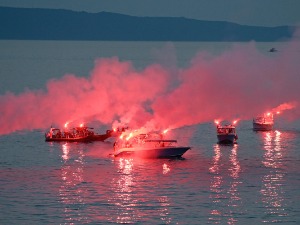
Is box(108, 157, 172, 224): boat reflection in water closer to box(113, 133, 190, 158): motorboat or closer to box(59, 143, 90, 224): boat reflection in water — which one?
box(59, 143, 90, 224): boat reflection in water

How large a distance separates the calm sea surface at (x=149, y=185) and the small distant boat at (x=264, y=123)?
15548 millimetres

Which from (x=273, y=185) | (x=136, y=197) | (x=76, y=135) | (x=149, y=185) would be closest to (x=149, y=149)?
(x=149, y=185)

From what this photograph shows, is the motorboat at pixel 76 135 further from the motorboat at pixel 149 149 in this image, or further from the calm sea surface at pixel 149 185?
the motorboat at pixel 149 149

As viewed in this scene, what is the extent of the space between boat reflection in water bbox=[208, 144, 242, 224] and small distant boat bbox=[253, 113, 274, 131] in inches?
1013

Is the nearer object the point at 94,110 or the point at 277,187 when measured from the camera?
the point at 277,187

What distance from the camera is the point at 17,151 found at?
4232 inches

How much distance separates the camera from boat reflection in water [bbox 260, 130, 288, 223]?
6912 cm

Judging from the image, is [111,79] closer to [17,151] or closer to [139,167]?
[17,151]

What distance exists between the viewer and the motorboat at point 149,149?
98.3m

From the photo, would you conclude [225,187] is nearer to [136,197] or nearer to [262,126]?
[136,197]

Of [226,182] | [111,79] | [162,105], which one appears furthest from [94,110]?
[226,182]

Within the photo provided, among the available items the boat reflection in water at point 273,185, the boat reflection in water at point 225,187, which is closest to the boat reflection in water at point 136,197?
the boat reflection in water at point 225,187

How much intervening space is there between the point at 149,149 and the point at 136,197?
23.1 m

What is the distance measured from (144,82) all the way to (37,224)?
179ft
